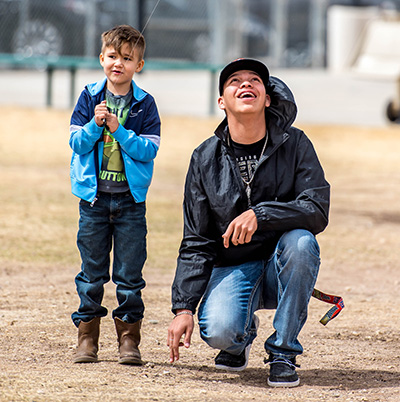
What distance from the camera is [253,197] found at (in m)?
3.58

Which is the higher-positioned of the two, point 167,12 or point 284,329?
point 167,12

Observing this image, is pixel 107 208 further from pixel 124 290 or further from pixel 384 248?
pixel 384 248

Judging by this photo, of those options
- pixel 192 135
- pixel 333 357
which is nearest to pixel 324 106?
pixel 192 135

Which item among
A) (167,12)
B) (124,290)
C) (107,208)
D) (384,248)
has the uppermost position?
(167,12)

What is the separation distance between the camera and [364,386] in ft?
11.7

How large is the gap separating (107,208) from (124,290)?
35 centimetres

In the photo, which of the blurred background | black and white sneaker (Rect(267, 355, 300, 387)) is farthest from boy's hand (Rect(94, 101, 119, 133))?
the blurred background

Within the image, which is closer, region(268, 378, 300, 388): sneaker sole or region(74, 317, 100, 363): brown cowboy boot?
region(268, 378, 300, 388): sneaker sole

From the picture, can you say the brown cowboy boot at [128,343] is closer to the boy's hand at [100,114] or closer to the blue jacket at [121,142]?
the blue jacket at [121,142]

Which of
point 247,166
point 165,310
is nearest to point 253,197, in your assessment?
point 247,166

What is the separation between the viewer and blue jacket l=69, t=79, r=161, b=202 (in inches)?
141

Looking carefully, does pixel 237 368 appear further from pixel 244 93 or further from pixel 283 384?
pixel 244 93

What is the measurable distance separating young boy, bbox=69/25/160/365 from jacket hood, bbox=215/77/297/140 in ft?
1.22

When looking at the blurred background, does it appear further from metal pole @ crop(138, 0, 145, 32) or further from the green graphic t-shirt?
the green graphic t-shirt
